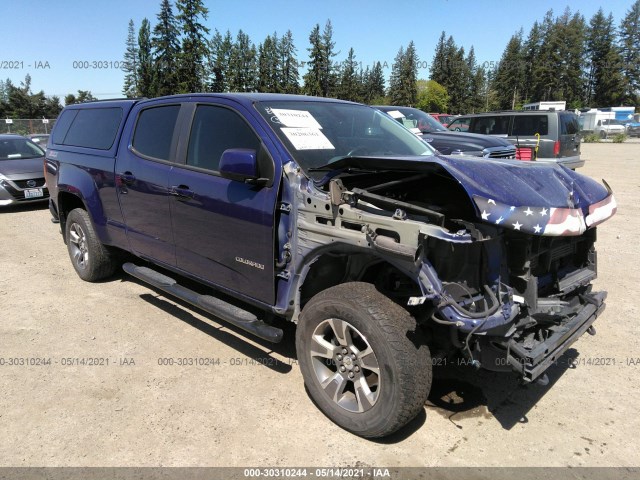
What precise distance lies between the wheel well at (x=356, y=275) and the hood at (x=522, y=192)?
60 cm

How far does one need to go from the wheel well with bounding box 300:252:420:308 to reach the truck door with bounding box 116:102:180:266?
61.2 inches

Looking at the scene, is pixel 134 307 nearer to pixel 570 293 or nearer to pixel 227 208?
pixel 227 208

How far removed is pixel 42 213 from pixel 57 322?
666cm

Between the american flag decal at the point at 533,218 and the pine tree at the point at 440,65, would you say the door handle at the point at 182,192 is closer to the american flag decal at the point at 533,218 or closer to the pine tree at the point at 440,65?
the american flag decal at the point at 533,218

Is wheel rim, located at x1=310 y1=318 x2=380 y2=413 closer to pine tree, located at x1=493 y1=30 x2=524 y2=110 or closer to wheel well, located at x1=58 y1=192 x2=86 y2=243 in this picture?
wheel well, located at x1=58 y1=192 x2=86 y2=243

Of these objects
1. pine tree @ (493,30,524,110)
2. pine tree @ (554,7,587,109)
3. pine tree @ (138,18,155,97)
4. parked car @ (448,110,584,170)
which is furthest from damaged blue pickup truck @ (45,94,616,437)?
pine tree @ (554,7,587,109)

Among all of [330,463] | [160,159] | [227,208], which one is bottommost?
[330,463]

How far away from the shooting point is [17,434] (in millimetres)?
2922

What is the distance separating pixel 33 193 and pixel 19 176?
1.43ft

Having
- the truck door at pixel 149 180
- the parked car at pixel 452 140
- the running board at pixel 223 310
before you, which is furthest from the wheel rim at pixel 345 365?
the parked car at pixel 452 140

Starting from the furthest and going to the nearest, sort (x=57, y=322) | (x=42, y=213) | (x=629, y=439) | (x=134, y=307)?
(x=42, y=213)
(x=134, y=307)
(x=57, y=322)
(x=629, y=439)

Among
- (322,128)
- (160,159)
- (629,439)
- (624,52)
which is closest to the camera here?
(629,439)

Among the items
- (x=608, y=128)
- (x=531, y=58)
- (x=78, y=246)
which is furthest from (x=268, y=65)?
(x=78, y=246)

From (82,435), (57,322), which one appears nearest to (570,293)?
(82,435)
